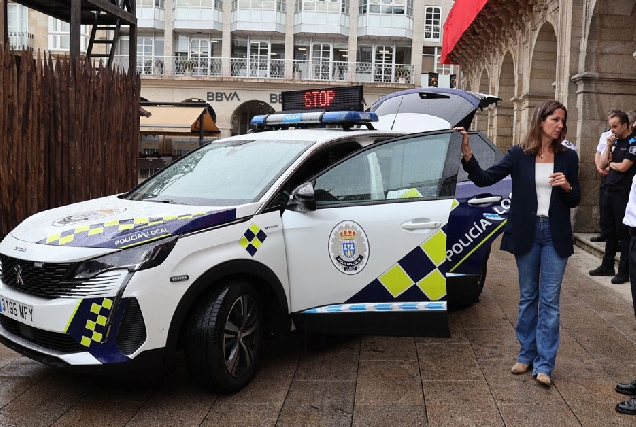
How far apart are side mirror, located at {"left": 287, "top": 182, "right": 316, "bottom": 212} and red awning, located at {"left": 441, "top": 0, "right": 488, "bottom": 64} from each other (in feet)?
44.0

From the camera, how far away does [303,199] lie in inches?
174

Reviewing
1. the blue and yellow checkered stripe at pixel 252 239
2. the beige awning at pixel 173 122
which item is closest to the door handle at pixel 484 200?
the blue and yellow checkered stripe at pixel 252 239

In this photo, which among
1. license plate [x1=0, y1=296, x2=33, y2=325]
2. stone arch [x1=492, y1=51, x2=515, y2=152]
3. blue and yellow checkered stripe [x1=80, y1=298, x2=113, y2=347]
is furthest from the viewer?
stone arch [x1=492, y1=51, x2=515, y2=152]

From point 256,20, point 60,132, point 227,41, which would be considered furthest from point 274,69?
point 60,132

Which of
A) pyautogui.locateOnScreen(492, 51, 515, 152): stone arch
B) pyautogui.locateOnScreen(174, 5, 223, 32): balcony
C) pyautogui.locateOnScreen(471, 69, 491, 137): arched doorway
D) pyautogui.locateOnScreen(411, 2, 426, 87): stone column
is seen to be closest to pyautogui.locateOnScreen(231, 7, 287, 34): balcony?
pyautogui.locateOnScreen(174, 5, 223, 32): balcony

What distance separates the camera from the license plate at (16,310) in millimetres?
3973

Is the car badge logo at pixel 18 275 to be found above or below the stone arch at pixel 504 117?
below

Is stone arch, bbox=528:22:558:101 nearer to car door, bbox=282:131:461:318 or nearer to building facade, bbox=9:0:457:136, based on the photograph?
car door, bbox=282:131:461:318

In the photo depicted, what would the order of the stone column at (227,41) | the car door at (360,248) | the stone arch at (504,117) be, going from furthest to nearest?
the stone column at (227,41), the stone arch at (504,117), the car door at (360,248)

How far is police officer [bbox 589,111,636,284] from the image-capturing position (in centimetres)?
771

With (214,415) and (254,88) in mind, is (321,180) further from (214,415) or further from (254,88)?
(254,88)

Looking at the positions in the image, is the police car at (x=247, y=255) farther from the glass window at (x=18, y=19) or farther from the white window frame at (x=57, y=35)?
the glass window at (x=18, y=19)

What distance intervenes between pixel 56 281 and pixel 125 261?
0.43 metres

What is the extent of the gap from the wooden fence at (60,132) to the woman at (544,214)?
4.92m
